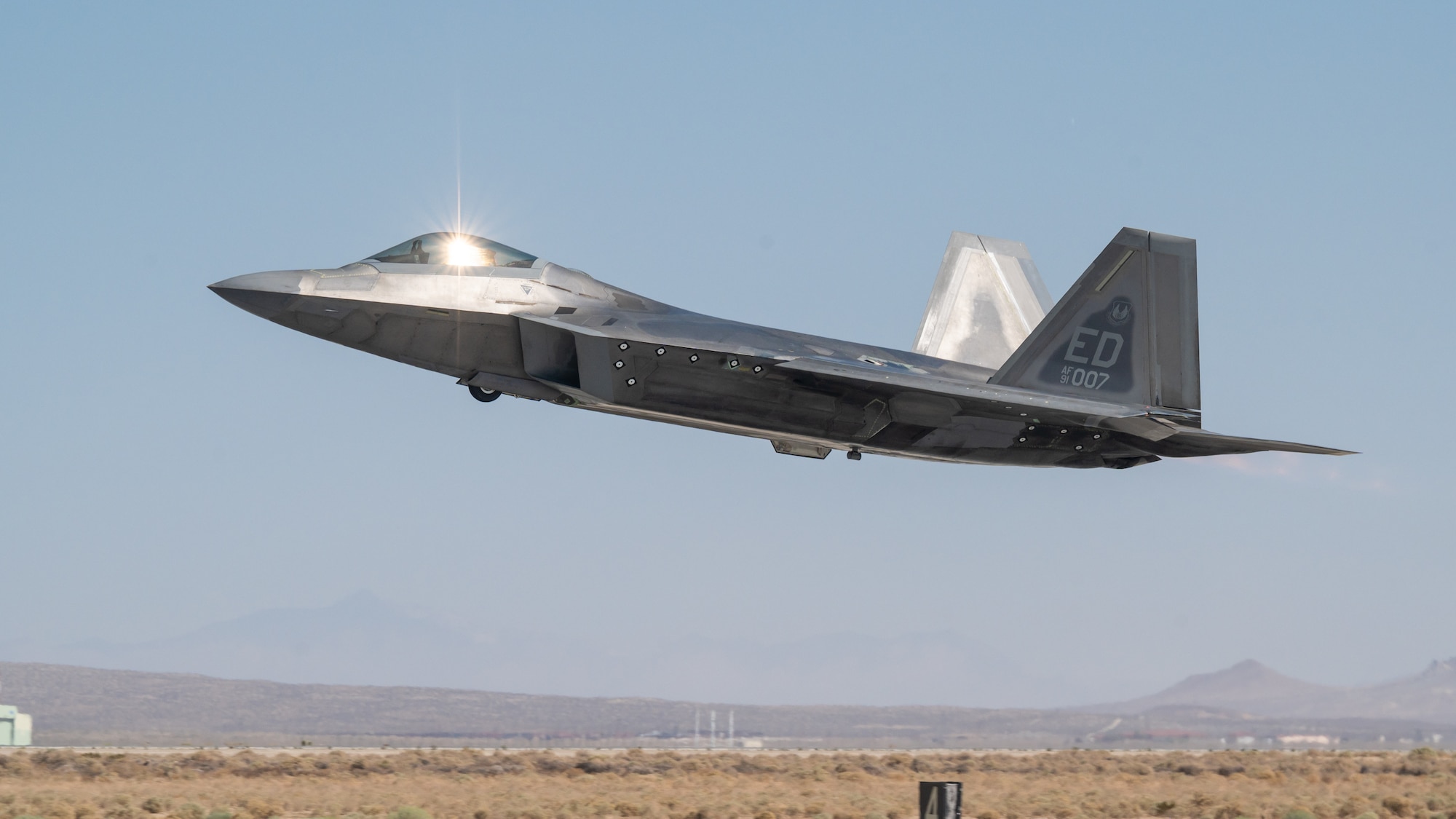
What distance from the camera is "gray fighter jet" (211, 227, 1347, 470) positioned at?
71.9 ft

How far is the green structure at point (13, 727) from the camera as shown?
7356cm

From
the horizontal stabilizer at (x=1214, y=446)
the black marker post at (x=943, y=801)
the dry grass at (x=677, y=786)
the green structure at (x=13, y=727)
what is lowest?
the green structure at (x=13, y=727)

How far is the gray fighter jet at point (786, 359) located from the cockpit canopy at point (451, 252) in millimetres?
28

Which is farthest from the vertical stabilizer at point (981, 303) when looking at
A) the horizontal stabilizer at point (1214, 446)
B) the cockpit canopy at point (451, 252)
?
the cockpit canopy at point (451, 252)

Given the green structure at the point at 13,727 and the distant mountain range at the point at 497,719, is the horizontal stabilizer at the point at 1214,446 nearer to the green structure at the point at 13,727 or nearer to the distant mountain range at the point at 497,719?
the green structure at the point at 13,727

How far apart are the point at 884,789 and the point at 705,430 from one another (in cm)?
2097

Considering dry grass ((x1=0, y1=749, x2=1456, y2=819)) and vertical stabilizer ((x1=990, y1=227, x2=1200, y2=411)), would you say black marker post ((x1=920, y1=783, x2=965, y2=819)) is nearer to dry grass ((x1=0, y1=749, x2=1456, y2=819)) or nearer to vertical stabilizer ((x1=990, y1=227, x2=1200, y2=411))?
vertical stabilizer ((x1=990, y1=227, x2=1200, y2=411))

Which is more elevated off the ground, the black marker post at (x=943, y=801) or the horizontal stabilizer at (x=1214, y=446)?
the horizontal stabilizer at (x=1214, y=446)

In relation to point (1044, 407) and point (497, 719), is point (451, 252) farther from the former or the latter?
point (497, 719)

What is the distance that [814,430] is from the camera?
23.3 metres

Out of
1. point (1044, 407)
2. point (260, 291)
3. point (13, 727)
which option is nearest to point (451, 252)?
point (260, 291)

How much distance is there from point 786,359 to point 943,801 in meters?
10.5

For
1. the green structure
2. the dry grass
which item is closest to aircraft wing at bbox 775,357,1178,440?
the dry grass

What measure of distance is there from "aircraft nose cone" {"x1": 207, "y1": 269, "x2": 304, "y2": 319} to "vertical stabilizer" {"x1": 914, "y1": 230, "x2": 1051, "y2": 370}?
1512cm
